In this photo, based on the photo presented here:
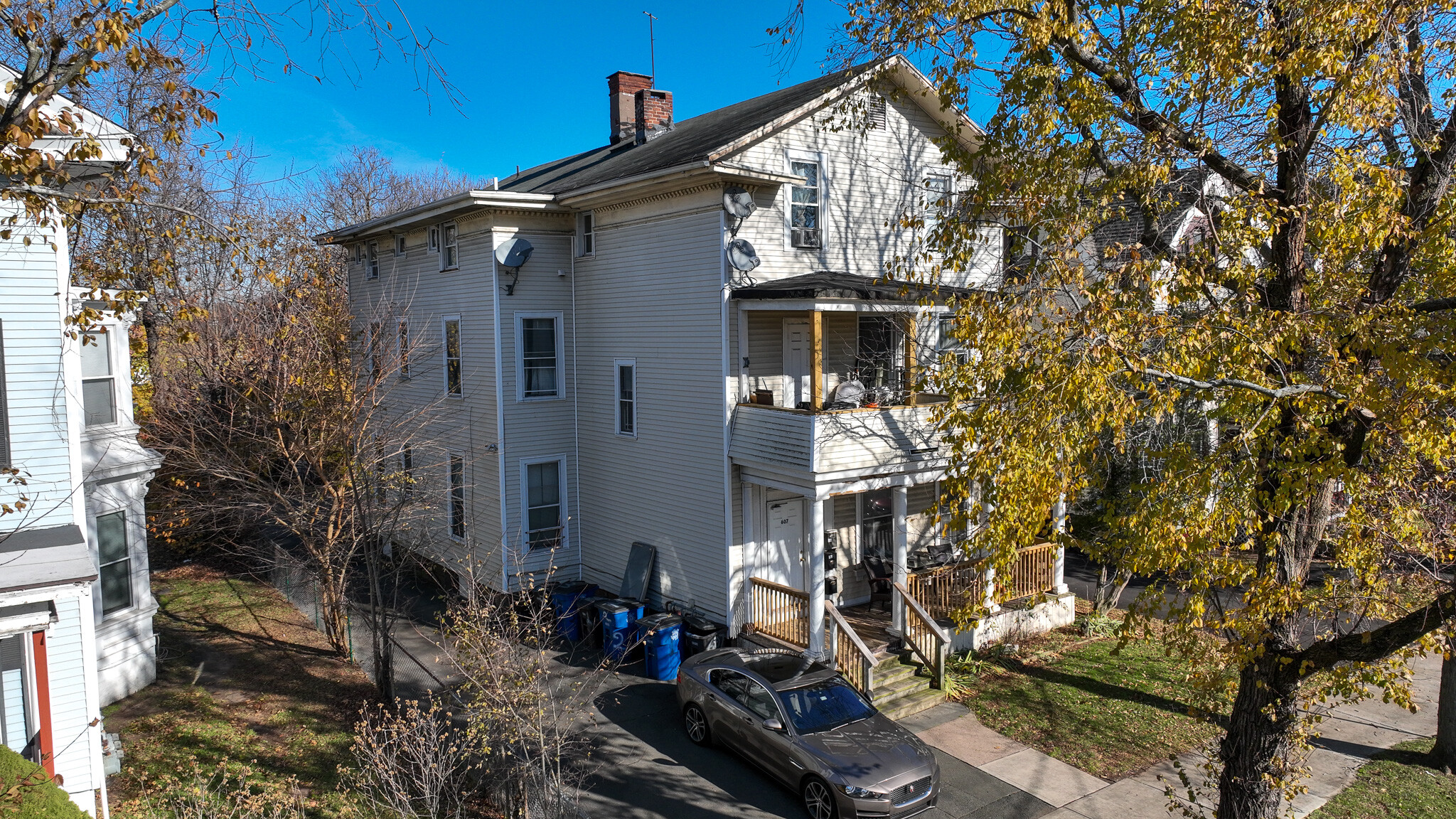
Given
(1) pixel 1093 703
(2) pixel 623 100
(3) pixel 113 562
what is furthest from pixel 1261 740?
(2) pixel 623 100

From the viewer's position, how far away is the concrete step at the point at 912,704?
13.3 metres

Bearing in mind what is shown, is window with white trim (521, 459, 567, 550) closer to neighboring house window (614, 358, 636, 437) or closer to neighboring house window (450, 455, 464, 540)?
neighboring house window (614, 358, 636, 437)

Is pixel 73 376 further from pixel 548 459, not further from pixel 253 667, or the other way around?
pixel 548 459

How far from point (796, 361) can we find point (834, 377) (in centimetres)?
96

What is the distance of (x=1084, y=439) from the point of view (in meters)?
8.18

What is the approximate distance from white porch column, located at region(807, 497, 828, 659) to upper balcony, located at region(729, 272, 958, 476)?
79 centimetres

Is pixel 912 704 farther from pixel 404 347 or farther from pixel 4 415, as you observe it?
pixel 404 347

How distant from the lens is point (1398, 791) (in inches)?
428

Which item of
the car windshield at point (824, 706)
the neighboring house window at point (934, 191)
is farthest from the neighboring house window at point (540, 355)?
the car windshield at point (824, 706)

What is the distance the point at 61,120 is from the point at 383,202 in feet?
147

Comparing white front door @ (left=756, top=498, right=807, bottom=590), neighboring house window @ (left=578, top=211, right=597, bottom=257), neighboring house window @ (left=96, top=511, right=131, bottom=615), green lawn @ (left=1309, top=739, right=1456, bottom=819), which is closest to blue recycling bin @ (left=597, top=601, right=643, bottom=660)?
white front door @ (left=756, top=498, right=807, bottom=590)

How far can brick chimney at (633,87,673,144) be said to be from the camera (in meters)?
21.0

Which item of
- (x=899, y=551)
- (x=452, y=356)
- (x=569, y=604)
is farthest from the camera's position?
(x=452, y=356)

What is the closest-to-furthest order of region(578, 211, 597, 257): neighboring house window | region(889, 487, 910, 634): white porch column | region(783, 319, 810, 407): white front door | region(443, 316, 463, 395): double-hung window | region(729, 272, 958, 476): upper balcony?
1. region(729, 272, 958, 476): upper balcony
2. region(889, 487, 910, 634): white porch column
3. region(783, 319, 810, 407): white front door
4. region(578, 211, 597, 257): neighboring house window
5. region(443, 316, 463, 395): double-hung window
